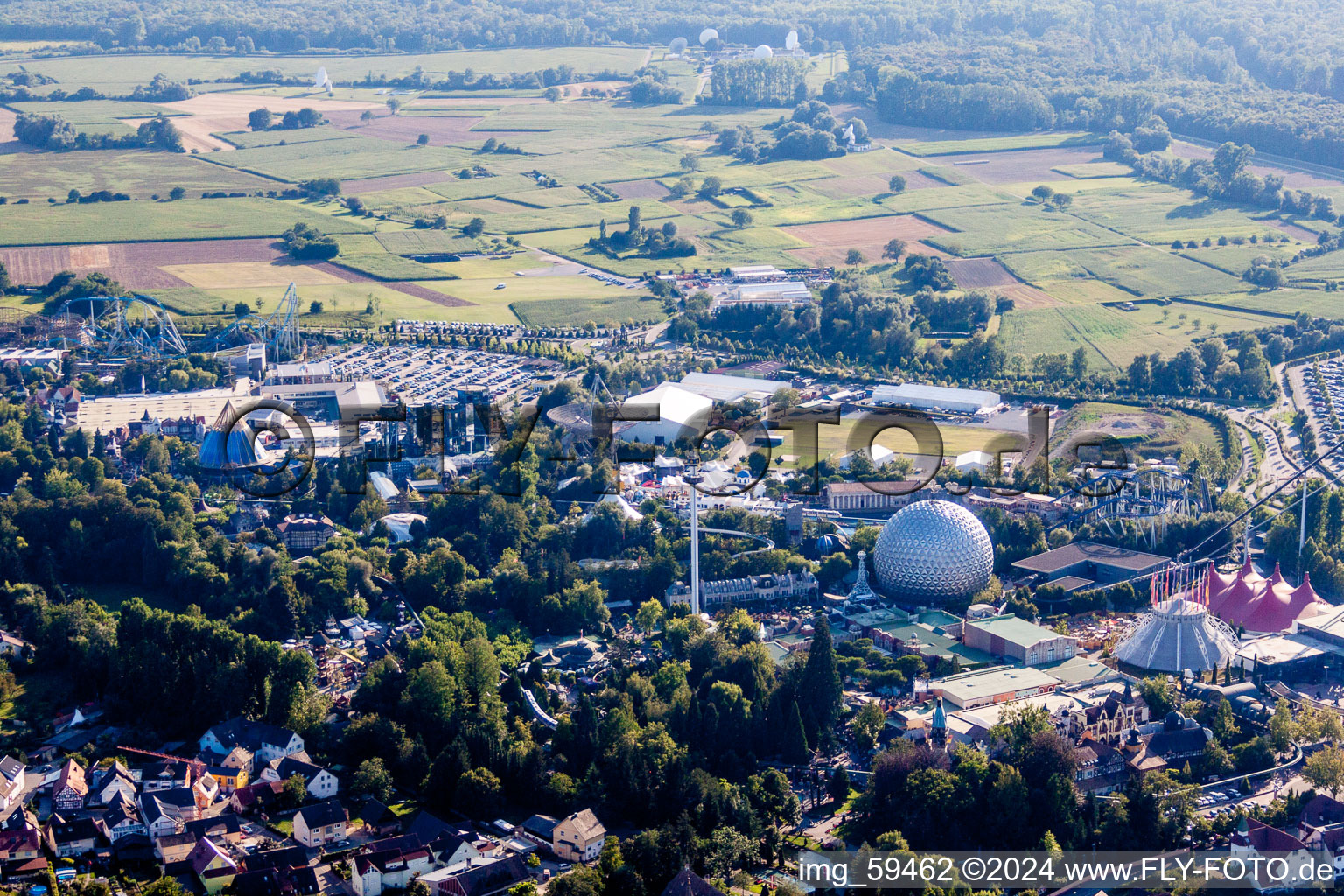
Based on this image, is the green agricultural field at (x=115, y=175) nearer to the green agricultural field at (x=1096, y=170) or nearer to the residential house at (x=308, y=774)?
the green agricultural field at (x=1096, y=170)

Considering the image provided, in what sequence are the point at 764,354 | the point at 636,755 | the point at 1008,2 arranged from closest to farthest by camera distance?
1. the point at 636,755
2. the point at 764,354
3. the point at 1008,2

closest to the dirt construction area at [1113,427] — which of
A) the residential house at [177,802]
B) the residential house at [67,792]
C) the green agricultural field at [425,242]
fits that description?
the residential house at [177,802]

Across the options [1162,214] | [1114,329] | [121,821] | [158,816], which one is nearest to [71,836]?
[121,821]

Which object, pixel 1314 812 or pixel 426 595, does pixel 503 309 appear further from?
pixel 1314 812

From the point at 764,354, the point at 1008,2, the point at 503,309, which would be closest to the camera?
the point at 764,354

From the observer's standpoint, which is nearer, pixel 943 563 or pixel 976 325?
pixel 943 563

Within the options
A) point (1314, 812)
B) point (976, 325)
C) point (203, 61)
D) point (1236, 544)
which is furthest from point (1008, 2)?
point (1314, 812)

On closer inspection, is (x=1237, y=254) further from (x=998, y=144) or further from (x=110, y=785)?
(x=110, y=785)
